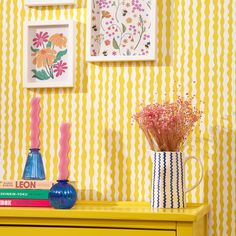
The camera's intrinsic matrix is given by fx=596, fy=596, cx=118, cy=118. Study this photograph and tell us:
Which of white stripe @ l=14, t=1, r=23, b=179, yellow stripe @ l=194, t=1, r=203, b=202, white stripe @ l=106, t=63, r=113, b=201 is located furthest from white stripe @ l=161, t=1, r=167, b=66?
white stripe @ l=14, t=1, r=23, b=179

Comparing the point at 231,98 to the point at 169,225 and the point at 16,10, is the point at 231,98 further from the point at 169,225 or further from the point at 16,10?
the point at 16,10

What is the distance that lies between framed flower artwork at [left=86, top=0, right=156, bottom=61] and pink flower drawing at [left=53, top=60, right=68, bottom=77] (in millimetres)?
107

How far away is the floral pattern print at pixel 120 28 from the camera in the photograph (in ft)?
7.43

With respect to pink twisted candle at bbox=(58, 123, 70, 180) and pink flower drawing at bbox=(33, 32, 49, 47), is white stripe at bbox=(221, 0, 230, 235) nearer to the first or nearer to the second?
pink twisted candle at bbox=(58, 123, 70, 180)

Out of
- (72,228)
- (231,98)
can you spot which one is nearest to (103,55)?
(231,98)

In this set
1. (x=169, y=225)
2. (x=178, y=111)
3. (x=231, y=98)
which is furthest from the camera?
(x=231, y=98)

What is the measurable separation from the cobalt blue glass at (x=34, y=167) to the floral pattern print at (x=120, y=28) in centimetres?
45

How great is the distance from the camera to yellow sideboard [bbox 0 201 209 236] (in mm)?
1774

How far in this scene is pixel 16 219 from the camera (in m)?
1.88

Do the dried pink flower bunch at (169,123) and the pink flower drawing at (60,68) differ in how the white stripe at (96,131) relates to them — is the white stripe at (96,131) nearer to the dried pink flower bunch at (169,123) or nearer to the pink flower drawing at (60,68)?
the pink flower drawing at (60,68)

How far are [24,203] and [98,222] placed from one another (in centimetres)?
32

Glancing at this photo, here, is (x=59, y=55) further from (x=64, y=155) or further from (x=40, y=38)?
(x=64, y=155)

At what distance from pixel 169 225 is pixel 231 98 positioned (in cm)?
63

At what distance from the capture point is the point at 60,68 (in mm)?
2320
